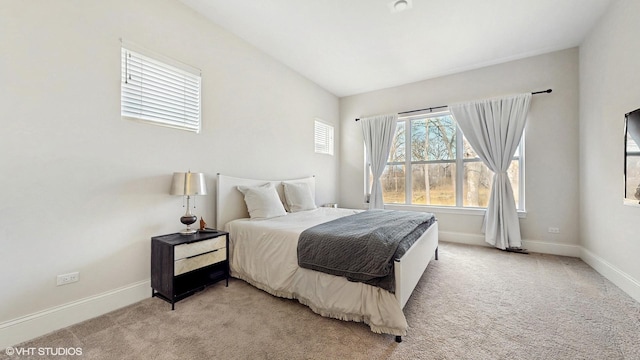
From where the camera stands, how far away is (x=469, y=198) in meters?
4.19

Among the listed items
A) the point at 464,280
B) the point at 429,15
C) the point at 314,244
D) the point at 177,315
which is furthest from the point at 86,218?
the point at 429,15

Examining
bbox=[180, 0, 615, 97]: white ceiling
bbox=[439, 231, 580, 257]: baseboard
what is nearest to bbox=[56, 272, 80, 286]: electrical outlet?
bbox=[180, 0, 615, 97]: white ceiling

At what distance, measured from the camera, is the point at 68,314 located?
73.3 inches

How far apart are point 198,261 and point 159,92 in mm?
1682

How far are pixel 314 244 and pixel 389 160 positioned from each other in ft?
11.0

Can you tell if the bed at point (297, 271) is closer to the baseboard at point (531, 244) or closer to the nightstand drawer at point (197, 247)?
the nightstand drawer at point (197, 247)

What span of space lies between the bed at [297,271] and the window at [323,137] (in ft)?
6.38

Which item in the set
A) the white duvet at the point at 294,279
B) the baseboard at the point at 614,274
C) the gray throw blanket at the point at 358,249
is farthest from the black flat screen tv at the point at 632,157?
the white duvet at the point at 294,279

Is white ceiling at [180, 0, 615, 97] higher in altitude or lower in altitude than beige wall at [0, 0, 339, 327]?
higher

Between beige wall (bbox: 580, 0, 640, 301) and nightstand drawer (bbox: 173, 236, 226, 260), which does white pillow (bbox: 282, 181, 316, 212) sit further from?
beige wall (bbox: 580, 0, 640, 301)

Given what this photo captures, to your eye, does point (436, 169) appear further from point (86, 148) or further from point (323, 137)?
point (86, 148)

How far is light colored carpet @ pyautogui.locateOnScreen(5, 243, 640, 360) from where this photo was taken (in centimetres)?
156

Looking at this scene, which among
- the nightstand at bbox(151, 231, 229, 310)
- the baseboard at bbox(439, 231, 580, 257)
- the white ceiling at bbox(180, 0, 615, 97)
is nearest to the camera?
the nightstand at bbox(151, 231, 229, 310)

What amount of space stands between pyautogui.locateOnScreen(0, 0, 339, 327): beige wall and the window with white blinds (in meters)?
0.08
